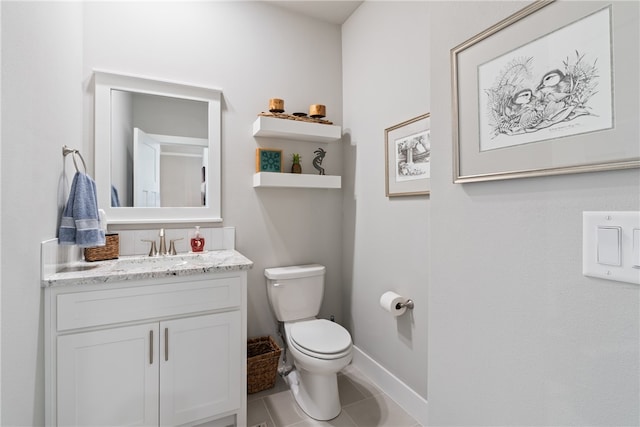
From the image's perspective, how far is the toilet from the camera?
168cm

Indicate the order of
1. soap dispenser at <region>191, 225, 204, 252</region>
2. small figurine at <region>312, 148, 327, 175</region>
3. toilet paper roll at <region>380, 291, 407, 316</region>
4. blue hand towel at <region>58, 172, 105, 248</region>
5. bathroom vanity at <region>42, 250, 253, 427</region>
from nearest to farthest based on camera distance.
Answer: bathroom vanity at <region>42, 250, 253, 427</region>, blue hand towel at <region>58, 172, 105, 248</region>, toilet paper roll at <region>380, 291, 407, 316</region>, soap dispenser at <region>191, 225, 204, 252</region>, small figurine at <region>312, 148, 327, 175</region>

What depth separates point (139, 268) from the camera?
5.29ft

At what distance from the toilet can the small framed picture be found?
737 millimetres

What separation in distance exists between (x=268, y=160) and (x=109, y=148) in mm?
987

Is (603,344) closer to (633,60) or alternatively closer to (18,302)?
(633,60)

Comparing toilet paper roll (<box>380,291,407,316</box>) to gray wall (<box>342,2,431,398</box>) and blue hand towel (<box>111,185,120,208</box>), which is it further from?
blue hand towel (<box>111,185,120,208</box>)

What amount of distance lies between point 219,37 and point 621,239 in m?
2.41

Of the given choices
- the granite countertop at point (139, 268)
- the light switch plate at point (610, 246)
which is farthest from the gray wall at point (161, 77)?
the light switch plate at point (610, 246)

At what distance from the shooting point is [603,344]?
54cm

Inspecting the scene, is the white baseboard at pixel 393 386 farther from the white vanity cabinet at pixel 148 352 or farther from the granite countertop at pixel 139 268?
the granite countertop at pixel 139 268

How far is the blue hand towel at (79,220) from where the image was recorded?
1.46m

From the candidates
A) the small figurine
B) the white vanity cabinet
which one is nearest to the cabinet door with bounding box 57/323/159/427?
the white vanity cabinet

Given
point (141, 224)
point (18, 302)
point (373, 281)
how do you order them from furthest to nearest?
1. point (373, 281)
2. point (141, 224)
3. point (18, 302)

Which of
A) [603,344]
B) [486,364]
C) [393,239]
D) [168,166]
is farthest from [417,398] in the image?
[168,166]
